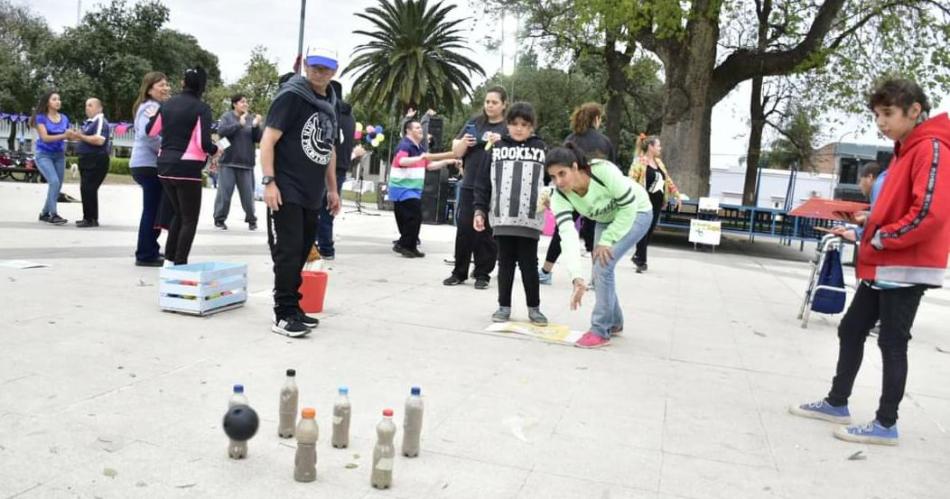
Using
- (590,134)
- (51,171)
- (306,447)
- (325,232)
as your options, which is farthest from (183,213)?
(51,171)

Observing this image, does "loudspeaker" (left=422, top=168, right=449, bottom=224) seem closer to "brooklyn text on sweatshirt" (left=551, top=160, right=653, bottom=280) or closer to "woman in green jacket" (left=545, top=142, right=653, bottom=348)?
"woman in green jacket" (left=545, top=142, right=653, bottom=348)

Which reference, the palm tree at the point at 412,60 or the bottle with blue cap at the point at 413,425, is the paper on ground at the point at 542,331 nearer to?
the bottle with blue cap at the point at 413,425

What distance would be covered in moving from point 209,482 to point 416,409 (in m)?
0.83

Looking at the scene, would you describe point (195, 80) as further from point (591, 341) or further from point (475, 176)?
point (591, 341)

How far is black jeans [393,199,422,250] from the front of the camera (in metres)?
9.88

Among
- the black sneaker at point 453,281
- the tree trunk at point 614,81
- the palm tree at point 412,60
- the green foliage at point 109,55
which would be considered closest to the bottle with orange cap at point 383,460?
the black sneaker at point 453,281

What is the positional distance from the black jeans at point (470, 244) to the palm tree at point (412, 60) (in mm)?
33046

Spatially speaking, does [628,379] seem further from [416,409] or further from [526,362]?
[416,409]

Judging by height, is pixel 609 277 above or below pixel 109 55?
below

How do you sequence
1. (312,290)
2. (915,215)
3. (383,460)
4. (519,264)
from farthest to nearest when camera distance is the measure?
1. (519,264)
2. (312,290)
3. (915,215)
4. (383,460)

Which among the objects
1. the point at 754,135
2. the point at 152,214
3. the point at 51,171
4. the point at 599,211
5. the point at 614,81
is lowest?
the point at 152,214

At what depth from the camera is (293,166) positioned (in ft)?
16.8

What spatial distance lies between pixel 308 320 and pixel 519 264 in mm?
1806

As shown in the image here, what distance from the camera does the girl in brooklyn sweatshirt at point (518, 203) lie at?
19.9 feet
